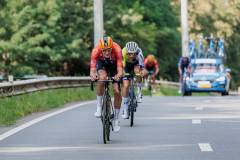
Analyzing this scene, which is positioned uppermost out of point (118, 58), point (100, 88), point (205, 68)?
point (118, 58)

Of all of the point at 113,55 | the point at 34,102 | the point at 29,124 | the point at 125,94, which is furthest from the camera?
the point at 34,102

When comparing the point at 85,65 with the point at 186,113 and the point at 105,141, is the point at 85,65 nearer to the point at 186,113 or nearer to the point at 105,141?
the point at 186,113

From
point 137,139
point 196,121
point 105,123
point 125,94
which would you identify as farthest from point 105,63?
point 196,121

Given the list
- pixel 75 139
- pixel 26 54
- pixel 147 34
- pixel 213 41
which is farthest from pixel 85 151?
pixel 147 34

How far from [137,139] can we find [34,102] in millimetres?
8428

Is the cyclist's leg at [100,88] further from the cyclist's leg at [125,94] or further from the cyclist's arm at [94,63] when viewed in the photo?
the cyclist's leg at [125,94]

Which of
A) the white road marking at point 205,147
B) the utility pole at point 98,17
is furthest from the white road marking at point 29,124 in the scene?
the utility pole at point 98,17

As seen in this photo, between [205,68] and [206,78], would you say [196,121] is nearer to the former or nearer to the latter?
[206,78]

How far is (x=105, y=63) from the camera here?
1633 centimetres

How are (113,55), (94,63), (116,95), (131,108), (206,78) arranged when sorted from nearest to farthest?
(94,63) < (113,55) < (116,95) < (131,108) < (206,78)

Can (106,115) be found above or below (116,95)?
below

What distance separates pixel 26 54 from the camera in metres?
56.9

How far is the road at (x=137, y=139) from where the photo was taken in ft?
44.8

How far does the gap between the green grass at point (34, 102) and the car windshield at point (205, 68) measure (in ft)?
33.9
